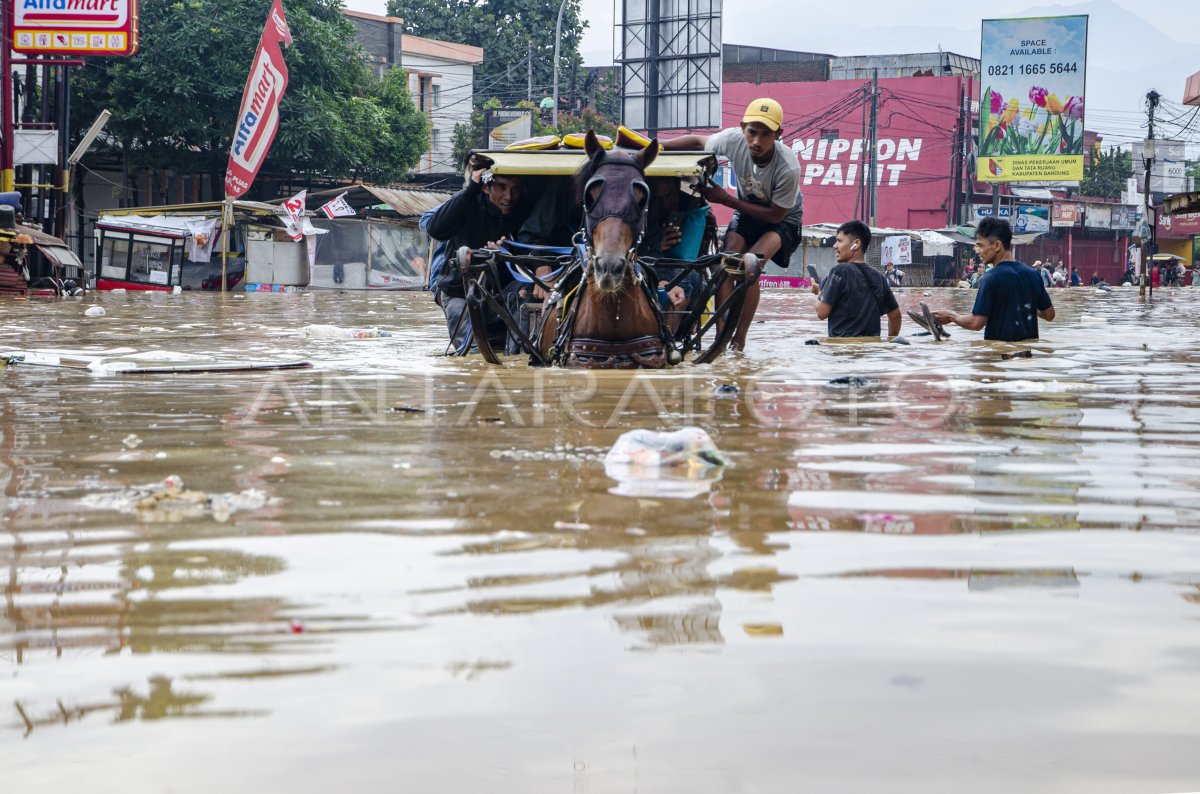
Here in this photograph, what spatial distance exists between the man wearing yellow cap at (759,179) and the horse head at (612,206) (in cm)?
169

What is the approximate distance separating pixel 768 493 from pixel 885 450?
1009 mm

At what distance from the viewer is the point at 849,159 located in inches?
2211

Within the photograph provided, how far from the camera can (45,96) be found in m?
28.2

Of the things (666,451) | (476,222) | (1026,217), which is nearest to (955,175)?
(1026,217)

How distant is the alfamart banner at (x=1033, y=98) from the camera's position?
49469mm

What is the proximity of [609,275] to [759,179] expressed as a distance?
3065 millimetres

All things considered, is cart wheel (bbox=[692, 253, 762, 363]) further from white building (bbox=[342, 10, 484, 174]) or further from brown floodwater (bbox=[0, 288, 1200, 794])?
white building (bbox=[342, 10, 484, 174])

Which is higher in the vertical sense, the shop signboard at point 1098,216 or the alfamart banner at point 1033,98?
the alfamart banner at point 1033,98

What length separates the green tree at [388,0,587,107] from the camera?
56.7 metres

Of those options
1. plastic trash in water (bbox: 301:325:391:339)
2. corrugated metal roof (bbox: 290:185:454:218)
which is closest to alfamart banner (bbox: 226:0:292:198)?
corrugated metal roof (bbox: 290:185:454:218)

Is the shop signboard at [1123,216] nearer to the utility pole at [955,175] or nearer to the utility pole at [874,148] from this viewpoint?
the utility pole at [955,175]

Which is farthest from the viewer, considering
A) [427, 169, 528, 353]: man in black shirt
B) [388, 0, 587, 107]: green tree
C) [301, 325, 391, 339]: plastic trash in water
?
[388, 0, 587, 107]: green tree

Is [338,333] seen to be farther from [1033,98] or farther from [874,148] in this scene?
[1033,98]

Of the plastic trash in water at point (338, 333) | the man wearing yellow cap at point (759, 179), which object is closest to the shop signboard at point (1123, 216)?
the plastic trash in water at point (338, 333)
